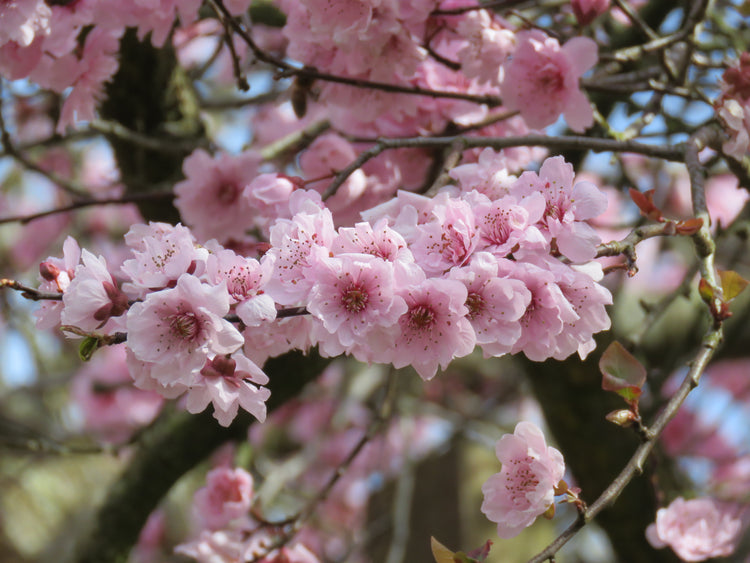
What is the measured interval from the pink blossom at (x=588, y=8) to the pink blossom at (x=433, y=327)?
80cm

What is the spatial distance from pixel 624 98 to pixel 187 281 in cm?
132

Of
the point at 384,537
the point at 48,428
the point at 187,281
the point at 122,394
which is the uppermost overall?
the point at 187,281

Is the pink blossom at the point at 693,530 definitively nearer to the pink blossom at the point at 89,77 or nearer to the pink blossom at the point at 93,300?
the pink blossom at the point at 93,300

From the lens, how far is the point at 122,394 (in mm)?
4551

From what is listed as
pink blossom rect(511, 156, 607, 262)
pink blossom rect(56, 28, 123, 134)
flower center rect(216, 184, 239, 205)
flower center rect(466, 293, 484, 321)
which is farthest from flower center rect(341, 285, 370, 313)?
pink blossom rect(56, 28, 123, 134)

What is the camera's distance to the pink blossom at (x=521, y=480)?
0.89 m

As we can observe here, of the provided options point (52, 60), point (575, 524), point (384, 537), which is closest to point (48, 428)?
point (384, 537)

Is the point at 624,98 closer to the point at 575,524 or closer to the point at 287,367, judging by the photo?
the point at 287,367

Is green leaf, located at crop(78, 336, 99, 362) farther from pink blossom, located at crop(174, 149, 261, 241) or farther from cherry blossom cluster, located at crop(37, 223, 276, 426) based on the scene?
pink blossom, located at crop(174, 149, 261, 241)

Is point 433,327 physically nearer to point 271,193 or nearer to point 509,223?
point 509,223

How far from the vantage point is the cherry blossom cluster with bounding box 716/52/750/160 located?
1095mm

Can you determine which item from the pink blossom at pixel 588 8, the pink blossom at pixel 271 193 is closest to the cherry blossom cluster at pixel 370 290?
the pink blossom at pixel 271 193

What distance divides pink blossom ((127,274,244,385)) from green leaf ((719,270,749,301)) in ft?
1.96

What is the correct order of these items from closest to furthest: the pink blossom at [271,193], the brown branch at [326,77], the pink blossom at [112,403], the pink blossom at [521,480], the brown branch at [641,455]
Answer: the brown branch at [641,455]
the pink blossom at [521,480]
the pink blossom at [271,193]
the brown branch at [326,77]
the pink blossom at [112,403]
